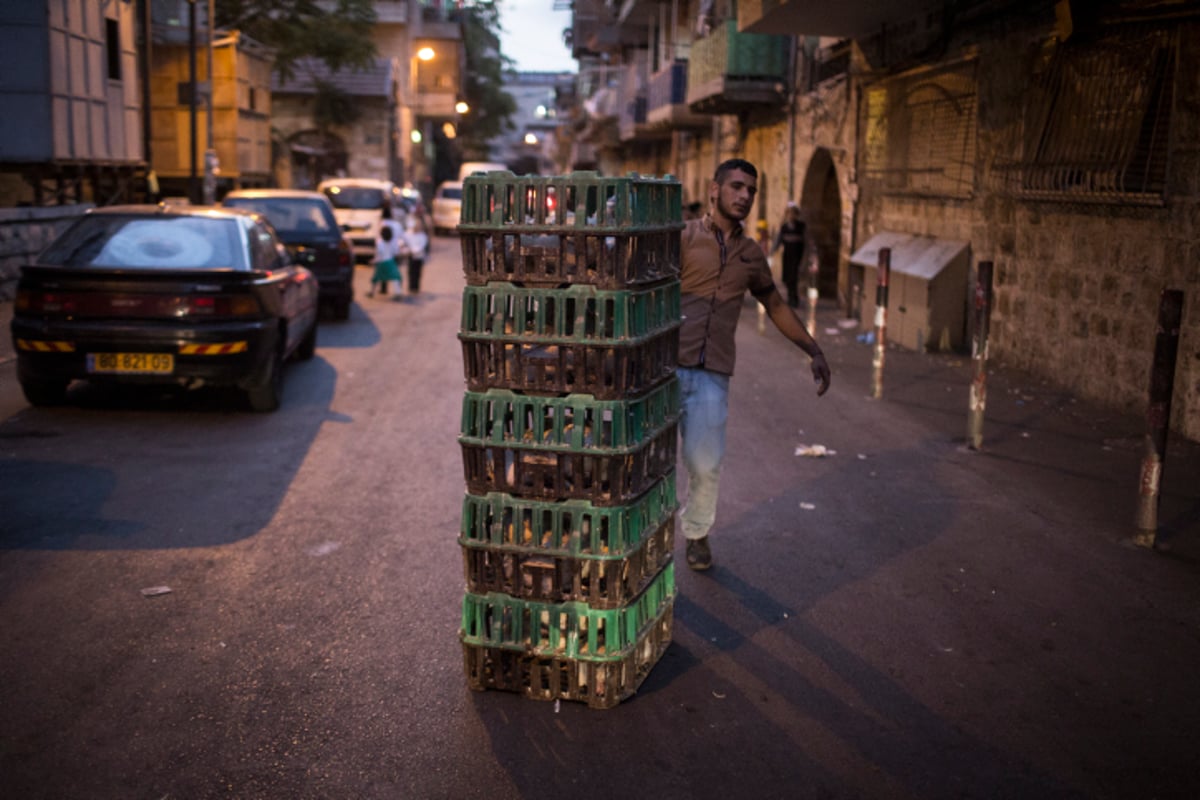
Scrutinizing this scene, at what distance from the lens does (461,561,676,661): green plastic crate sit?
4367 mm

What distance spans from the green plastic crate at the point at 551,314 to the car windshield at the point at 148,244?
6.02 metres

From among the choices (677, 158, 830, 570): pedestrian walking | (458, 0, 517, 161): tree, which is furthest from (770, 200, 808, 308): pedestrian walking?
(458, 0, 517, 161): tree

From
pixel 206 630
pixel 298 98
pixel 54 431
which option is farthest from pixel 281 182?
pixel 206 630

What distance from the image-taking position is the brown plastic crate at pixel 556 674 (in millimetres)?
4387

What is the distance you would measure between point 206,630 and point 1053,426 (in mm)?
7443

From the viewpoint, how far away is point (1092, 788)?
12.6ft

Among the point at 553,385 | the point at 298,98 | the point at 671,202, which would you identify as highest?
the point at 298,98

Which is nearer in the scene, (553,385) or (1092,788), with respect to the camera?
(1092,788)

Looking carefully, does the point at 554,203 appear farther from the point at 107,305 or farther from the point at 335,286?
the point at 335,286

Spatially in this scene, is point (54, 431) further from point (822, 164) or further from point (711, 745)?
point (822, 164)

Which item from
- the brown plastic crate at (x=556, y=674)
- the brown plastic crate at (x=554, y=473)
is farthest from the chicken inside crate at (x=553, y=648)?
the brown plastic crate at (x=554, y=473)

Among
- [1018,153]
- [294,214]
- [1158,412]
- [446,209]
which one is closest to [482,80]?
[446,209]

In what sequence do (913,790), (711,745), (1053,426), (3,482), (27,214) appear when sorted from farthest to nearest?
(27,214)
(1053,426)
(3,482)
(711,745)
(913,790)

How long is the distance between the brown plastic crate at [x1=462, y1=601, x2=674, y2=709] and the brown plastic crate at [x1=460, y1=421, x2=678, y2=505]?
1.91ft
